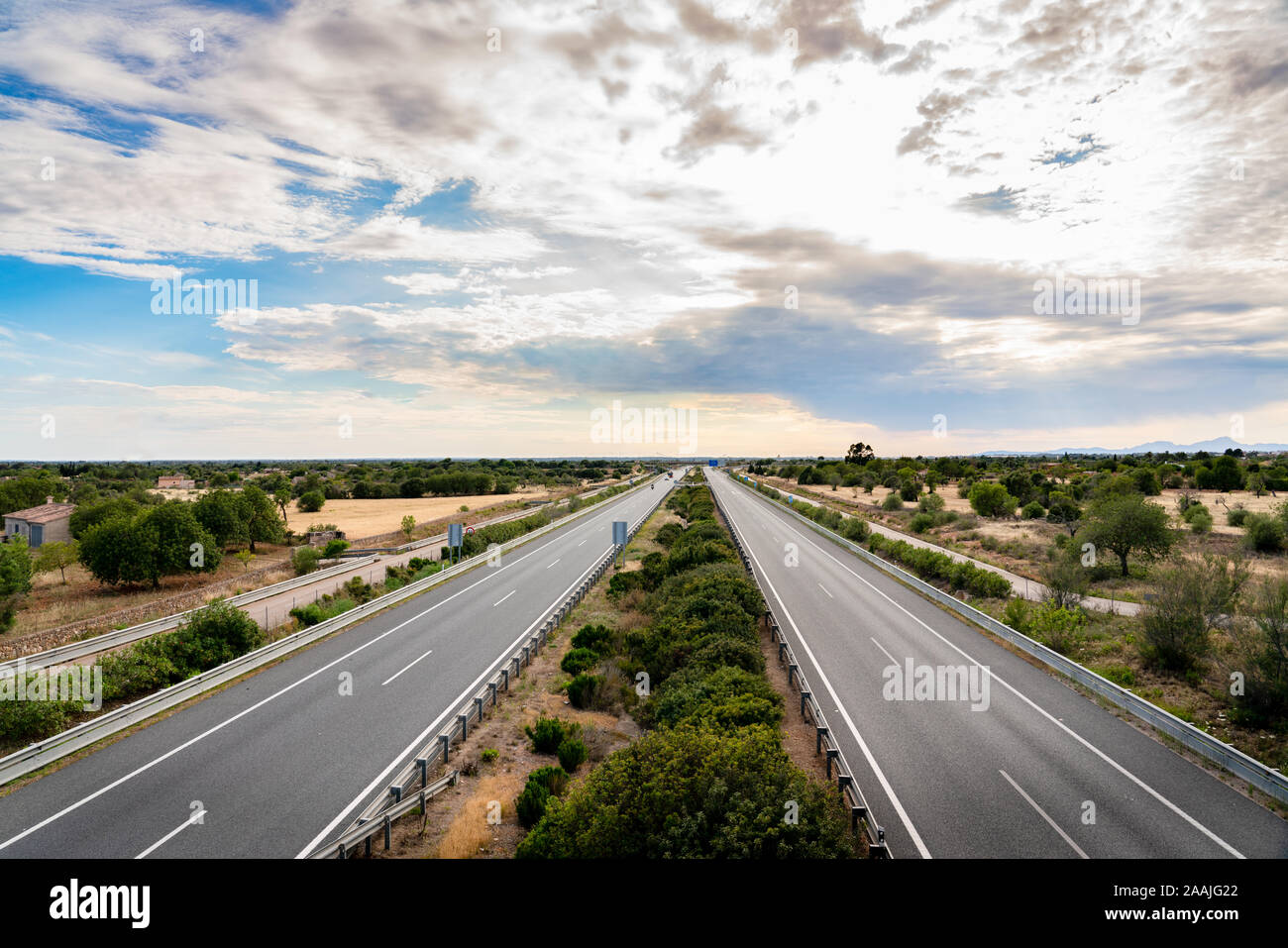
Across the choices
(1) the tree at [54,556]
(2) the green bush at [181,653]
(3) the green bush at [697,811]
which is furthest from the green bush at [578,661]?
(1) the tree at [54,556]

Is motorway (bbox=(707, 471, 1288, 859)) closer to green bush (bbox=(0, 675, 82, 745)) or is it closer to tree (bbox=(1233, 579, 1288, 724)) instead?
tree (bbox=(1233, 579, 1288, 724))

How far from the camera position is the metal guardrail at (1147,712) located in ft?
36.7

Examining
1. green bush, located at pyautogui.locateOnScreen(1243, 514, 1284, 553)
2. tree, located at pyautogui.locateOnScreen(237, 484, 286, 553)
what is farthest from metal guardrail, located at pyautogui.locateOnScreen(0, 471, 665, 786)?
green bush, located at pyautogui.locateOnScreen(1243, 514, 1284, 553)

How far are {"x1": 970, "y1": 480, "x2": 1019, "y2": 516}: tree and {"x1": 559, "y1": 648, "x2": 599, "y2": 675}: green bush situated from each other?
54.5 meters

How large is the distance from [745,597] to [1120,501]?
2375 centimetres

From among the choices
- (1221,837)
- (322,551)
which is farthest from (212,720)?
(322,551)

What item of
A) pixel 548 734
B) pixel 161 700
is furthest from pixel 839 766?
pixel 161 700

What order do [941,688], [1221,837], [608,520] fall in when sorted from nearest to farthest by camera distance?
[1221,837], [941,688], [608,520]

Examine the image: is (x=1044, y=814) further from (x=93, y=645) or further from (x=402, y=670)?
(x=93, y=645)

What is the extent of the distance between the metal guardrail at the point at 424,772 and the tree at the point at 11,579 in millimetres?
22458

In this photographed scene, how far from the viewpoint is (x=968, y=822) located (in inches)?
399

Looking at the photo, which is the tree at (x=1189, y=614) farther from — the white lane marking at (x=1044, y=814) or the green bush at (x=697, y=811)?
the green bush at (x=697, y=811)

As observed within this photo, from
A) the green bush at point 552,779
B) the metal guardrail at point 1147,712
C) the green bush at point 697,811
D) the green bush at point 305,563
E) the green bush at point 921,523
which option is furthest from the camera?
the green bush at point 921,523

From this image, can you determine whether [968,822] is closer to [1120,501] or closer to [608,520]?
[1120,501]
